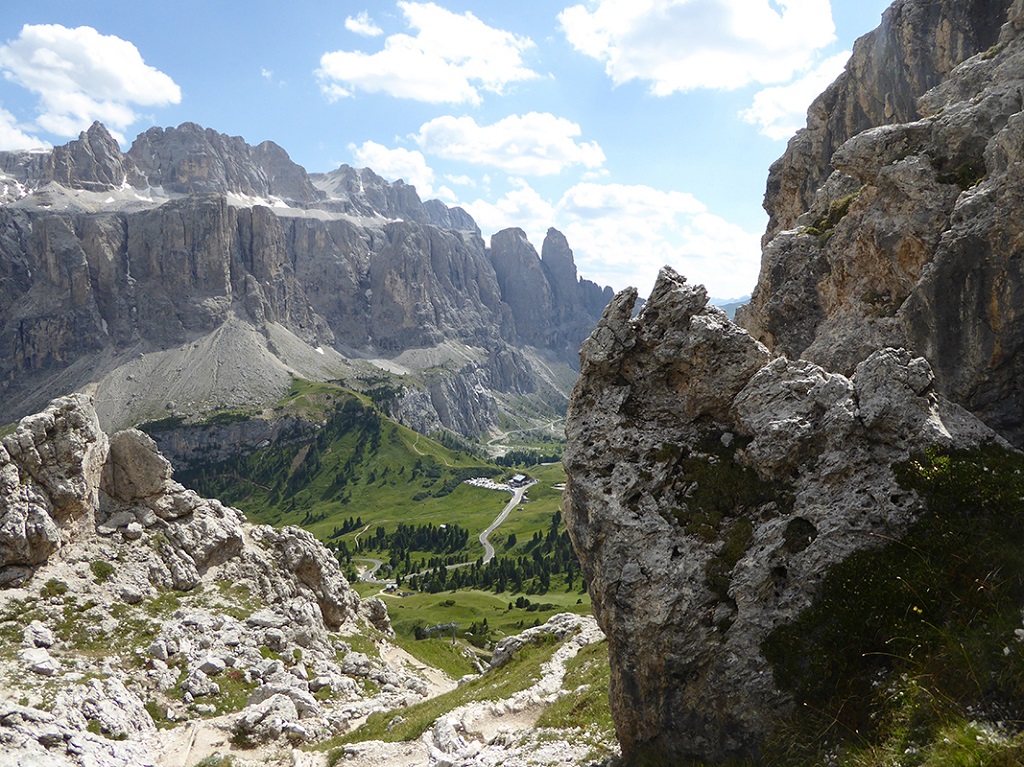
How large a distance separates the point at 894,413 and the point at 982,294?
53.5 ft

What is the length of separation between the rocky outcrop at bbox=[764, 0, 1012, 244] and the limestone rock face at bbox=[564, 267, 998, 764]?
65.7 metres

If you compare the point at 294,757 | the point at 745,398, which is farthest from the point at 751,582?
the point at 294,757

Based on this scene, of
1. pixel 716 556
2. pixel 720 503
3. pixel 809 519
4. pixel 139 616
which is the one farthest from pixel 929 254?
pixel 139 616

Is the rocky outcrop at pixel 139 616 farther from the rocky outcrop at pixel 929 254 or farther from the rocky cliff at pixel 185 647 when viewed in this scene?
the rocky outcrop at pixel 929 254

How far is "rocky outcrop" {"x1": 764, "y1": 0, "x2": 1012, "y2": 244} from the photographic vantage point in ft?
260

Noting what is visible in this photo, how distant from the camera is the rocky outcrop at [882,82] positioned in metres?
79.4

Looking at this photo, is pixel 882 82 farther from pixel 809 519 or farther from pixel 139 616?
pixel 139 616

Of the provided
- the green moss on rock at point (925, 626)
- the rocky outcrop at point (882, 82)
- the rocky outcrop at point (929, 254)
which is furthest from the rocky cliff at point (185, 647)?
the rocky outcrop at point (882, 82)

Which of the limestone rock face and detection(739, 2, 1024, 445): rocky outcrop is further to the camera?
detection(739, 2, 1024, 445): rocky outcrop

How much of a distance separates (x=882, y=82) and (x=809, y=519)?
9917 cm

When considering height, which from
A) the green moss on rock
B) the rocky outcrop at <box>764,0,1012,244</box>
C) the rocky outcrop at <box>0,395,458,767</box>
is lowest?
the rocky outcrop at <box>0,395,458,767</box>

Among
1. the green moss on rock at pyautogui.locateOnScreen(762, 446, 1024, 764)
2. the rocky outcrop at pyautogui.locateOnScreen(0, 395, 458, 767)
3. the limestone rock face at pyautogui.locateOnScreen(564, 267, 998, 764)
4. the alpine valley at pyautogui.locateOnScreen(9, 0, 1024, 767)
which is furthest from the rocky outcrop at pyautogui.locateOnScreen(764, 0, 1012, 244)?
the rocky outcrop at pyautogui.locateOnScreen(0, 395, 458, 767)

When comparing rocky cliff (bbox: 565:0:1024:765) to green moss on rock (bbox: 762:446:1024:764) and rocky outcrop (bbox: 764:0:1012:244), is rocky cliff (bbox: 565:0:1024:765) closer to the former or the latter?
green moss on rock (bbox: 762:446:1024:764)

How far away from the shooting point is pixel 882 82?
91875 mm
